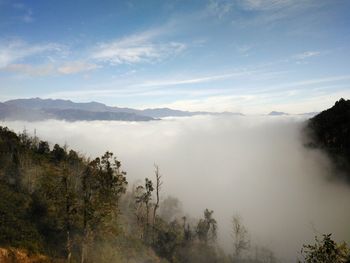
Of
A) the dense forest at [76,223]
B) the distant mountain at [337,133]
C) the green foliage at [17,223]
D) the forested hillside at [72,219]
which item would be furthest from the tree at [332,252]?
the distant mountain at [337,133]

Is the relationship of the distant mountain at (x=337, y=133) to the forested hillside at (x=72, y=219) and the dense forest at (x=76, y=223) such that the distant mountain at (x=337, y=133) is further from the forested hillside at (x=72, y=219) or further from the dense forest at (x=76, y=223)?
the dense forest at (x=76, y=223)

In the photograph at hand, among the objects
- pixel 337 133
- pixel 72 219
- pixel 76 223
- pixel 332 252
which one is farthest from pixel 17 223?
pixel 337 133

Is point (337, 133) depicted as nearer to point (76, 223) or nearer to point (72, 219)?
point (76, 223)

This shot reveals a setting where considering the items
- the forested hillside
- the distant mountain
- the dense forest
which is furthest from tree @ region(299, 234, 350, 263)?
the distant mountain

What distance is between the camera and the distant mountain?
470 feet

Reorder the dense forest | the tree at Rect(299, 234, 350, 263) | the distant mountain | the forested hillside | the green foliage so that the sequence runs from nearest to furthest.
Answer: the tree at Rect(299, 234, 350, 263)
the green foliage
the dense forest
the forested hillside
the distant mountain

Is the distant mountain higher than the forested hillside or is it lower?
higher

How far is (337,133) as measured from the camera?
150m

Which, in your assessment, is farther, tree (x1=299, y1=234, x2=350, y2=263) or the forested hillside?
the forested hillside

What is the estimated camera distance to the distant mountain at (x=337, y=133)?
14325 centimetres

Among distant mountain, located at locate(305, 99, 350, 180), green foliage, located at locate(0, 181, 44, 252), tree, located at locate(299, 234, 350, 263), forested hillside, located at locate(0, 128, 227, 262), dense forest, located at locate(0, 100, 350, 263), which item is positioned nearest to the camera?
tree, located at locate(299, 234, 350, 263)

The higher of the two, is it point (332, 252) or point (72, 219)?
point (332, 252)

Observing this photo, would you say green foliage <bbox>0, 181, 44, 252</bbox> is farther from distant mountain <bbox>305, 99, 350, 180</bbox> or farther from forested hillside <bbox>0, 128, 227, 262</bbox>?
distant mountain <bbox>305, 99, 350, 180</bbox>

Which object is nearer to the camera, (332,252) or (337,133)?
(332,252)
